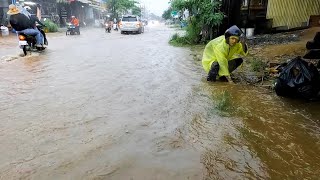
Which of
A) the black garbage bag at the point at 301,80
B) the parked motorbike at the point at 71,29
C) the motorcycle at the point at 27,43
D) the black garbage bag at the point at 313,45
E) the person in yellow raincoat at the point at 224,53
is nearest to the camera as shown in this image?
the black garbage bag at the point at 301,80

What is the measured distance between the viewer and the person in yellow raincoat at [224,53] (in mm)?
5160

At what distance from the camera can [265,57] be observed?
8.09 meters

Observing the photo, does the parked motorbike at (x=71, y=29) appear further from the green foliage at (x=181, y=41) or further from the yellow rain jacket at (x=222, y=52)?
the yellow rain jacket at (x=222, y=52)

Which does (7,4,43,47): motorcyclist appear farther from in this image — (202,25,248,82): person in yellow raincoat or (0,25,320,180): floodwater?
(202,25,248,82): person in yellow raincoat

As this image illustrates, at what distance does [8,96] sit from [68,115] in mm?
1534

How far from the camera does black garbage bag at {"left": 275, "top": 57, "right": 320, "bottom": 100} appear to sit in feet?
13.9

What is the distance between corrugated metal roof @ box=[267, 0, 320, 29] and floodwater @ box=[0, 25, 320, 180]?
7.91 meters

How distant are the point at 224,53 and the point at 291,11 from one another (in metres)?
8.42

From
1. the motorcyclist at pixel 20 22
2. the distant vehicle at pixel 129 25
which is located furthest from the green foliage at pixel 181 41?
the distant vehicle at pixel 129 25

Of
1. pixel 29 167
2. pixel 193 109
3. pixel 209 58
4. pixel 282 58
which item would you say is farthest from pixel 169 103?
pixel 282 58

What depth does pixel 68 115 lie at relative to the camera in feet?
12.5

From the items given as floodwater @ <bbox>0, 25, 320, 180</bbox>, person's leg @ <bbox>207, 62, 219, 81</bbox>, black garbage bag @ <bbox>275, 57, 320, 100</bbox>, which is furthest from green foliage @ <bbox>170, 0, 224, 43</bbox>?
black garbage bag @ <bbox>275, 57, 320, 100</bbox>

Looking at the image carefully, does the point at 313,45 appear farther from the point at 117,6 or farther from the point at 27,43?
the point at 117,6

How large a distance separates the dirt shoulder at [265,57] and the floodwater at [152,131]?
0.73 m
